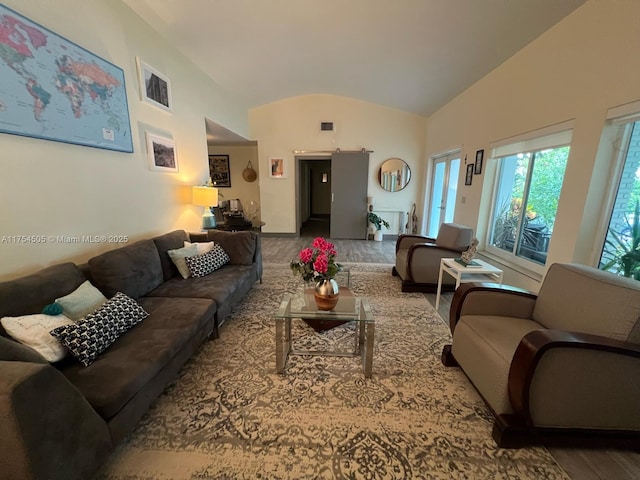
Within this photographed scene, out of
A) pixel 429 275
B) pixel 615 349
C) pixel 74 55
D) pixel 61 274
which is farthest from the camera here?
pixel 429 275

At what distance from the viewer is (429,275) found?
3.15 metres

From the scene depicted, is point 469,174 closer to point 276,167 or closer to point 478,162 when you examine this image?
point 478,162

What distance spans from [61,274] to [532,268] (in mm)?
4060

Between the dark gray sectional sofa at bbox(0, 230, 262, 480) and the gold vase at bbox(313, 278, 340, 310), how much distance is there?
87 centimetres

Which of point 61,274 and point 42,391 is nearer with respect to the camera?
point 42,391

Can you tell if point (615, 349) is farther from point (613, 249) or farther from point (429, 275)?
point (429, 275)

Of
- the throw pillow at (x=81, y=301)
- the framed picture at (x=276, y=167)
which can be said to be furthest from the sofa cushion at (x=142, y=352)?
the framed picture at (x=276, y=167)

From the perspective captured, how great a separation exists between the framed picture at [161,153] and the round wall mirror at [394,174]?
14.1ft

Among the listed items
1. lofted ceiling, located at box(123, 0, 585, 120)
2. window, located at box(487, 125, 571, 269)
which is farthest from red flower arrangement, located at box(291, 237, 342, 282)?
lofted ceiling, located at box(123, 0, 585, 120)

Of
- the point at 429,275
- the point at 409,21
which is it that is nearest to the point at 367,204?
the point at 429,275

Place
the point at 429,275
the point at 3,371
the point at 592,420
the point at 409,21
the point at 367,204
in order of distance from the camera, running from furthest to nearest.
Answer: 1. the point at 367,204
2. the point at 429,275
3. the point at 409,21
4. the point at 592,420
5. the point at 3,371

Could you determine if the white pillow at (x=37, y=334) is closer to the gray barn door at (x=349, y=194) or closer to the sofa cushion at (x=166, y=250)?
the sofa cushion at (x=166, y=250)

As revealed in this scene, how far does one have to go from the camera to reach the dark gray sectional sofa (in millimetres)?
872

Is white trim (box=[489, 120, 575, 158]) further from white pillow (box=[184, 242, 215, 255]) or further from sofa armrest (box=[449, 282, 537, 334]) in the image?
white pillow (box=[184, 242, 215, 255])
